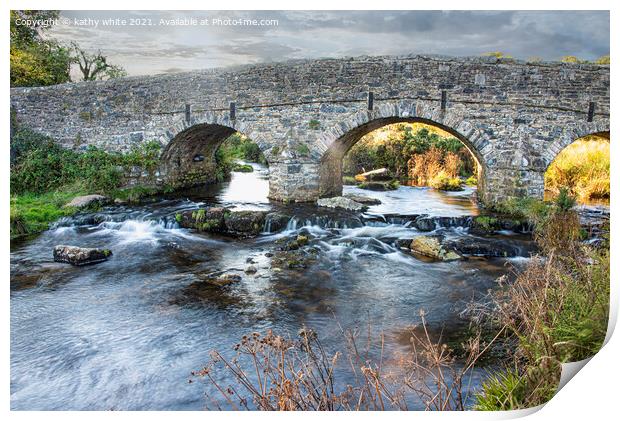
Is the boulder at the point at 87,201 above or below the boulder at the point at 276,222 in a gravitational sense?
above

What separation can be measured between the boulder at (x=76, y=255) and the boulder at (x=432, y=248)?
16.5ft

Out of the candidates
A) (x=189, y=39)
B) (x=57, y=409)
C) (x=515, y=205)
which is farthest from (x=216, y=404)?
(x=515, y=205)

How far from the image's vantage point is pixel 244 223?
9531 millimetres

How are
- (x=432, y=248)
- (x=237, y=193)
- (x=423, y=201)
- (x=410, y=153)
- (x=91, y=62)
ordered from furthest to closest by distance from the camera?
(x=410, y=153) → (x=237, y=193) → (x=423, y=201) → (x=432, y=248) → (x=91, y=62)

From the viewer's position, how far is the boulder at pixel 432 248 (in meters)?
7.59

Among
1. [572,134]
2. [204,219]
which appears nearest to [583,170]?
[572,134]

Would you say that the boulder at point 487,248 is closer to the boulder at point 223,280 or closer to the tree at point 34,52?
the boulder at point 223,280

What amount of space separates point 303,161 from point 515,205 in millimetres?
4932

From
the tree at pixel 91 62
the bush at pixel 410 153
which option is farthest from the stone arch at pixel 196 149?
the bush at pixel 410 153

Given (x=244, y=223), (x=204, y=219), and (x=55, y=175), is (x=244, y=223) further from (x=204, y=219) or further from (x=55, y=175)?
(x=55, y=175)

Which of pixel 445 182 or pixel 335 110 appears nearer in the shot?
pixel 335 110

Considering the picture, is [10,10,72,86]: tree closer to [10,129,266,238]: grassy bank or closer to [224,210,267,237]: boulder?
[10,129,266,238]: grassy bank

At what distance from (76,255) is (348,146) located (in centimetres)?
812

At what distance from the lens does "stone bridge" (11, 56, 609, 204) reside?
31.7ft
